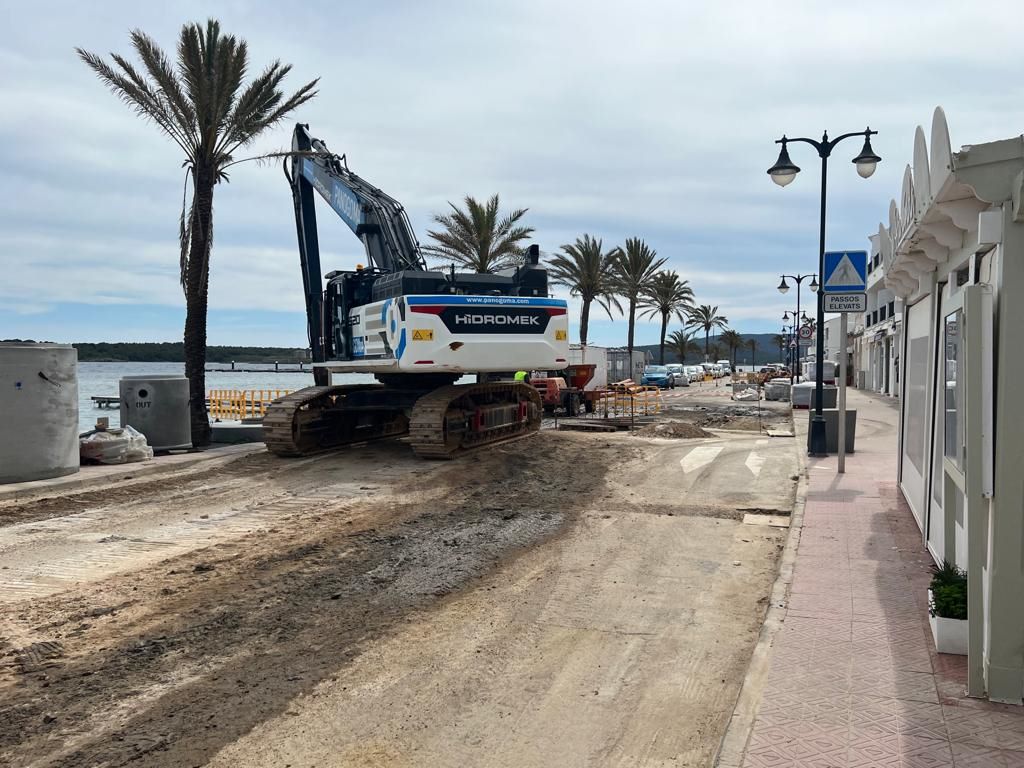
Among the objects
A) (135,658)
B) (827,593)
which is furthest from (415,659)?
(827,593)

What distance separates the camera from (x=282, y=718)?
14.8ft

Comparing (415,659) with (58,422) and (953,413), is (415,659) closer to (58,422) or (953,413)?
(953,413)

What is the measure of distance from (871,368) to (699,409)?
75.0 ft

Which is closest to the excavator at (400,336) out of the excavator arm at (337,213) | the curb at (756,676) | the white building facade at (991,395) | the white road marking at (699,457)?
the excavator arm at (337,213)

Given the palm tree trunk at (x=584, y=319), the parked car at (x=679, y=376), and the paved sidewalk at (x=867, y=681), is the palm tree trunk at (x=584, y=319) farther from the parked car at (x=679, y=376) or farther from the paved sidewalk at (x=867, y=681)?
the paved sidewalk at (x=867, y=681)

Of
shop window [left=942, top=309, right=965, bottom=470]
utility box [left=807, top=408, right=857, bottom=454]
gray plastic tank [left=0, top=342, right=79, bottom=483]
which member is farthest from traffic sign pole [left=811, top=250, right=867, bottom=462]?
gray plastic tank [left=0, top=342, right=79, bottom=483]

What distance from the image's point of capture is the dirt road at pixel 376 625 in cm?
430

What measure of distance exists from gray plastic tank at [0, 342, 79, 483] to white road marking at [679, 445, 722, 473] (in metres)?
9.84

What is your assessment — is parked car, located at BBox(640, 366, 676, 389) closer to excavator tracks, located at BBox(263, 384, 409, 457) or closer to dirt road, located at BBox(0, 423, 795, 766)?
excavator tracks, located at BBox(263, 384, 409, 457)

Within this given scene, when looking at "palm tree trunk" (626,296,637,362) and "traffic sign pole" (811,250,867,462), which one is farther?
"palm tree trunk" (626,296,637,362)

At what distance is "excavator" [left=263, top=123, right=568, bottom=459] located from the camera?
13.8 m

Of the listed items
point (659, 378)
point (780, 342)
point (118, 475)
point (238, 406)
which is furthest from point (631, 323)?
point (780, 342)

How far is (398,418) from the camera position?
17641 millimetres

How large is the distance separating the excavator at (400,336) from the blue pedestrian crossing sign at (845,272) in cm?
464
